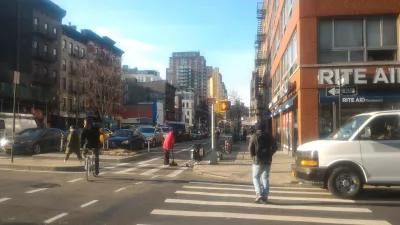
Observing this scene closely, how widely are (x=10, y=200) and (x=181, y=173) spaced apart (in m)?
7.17

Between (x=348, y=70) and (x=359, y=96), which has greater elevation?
(x=348, y=70)

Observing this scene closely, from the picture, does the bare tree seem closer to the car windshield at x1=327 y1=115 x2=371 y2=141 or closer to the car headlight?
the car headlight

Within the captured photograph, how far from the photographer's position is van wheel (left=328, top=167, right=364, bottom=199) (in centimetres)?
938

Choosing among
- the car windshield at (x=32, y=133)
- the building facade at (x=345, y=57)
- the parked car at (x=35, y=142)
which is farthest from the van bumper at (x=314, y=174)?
the car windshield at (x=32, y=133)

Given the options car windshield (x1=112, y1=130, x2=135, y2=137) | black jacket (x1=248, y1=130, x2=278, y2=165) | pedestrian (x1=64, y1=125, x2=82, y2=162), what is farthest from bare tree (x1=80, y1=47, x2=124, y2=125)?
black jacket (x1=248, y1=130, x2=278, y2=165)

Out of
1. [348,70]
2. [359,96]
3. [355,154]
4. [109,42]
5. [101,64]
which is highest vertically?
[109,42]

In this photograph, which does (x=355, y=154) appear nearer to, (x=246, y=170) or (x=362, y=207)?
(x=362, y=207)

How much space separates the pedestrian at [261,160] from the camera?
28.9 feet

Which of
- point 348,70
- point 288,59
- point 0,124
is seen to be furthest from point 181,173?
point 0,124

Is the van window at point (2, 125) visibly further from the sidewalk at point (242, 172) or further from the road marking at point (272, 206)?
the road marking at point (272, 206)

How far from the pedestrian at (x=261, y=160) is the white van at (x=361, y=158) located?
131cm

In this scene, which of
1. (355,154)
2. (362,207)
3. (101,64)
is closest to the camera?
(362,207)

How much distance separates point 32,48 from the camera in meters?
47.8

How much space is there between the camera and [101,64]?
43.3m
